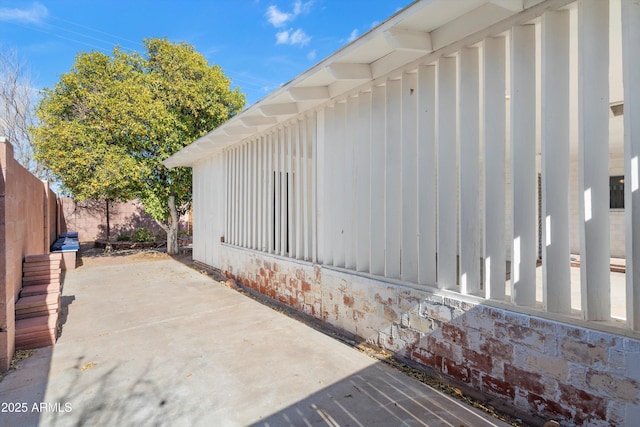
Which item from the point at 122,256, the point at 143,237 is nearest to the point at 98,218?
the point at 143,237

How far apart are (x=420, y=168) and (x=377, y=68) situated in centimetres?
124

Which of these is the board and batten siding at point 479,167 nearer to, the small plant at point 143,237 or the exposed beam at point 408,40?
the exposed beam at point 408,40

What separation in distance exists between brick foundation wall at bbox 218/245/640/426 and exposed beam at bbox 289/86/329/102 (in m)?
2.23

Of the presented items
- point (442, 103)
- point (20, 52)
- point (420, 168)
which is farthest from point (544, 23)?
point (20, 52)

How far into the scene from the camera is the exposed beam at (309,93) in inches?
167

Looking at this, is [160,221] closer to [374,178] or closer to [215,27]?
[215,27]

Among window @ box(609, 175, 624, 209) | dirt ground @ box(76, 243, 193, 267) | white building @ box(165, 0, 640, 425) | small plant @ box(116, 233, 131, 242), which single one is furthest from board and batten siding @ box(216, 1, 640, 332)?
small plant @ box(116, 233, 131, 242)

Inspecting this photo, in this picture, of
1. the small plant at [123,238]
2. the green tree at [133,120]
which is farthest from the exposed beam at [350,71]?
the small plant at [123,238]

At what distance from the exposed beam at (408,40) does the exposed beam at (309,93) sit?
1.56m

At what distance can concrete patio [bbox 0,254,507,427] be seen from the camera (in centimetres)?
248

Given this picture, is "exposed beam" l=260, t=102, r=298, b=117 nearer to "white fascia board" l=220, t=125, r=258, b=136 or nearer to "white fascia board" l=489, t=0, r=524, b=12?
Result: "white fascia board" l=220, t=125, r=258, b=136

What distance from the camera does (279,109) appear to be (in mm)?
4965

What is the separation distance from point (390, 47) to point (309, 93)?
1.41m

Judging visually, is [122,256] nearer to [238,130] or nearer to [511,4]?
[238,130]
